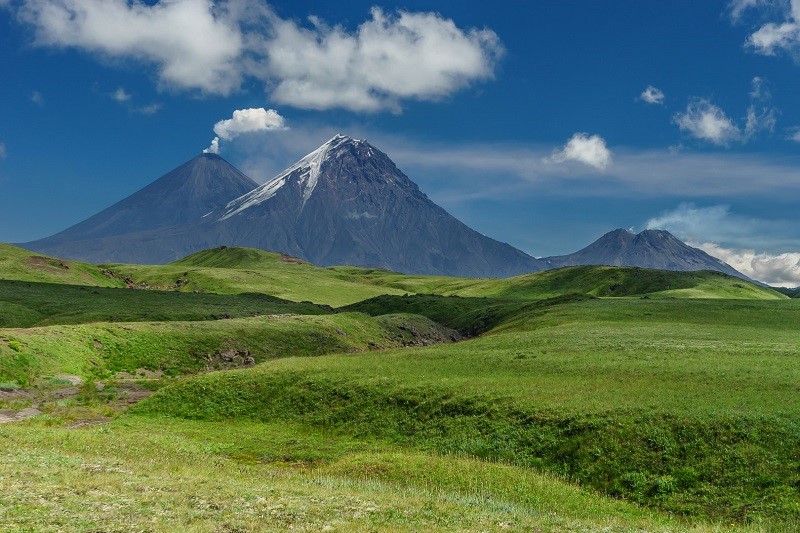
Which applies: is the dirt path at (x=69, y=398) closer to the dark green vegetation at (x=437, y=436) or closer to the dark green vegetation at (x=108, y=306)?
the dark green vegetation at (x=437, y=436)

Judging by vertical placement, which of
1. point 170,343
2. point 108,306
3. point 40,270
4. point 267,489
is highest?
point 40,270

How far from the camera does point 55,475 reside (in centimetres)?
2264

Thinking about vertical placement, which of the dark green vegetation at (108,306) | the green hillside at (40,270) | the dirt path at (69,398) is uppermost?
the green hillside at (40,270)

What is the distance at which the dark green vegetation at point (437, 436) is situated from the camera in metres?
21.0

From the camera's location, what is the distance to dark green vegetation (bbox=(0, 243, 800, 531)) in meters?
21.0

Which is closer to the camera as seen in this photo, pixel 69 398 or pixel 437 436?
pixel 437 436

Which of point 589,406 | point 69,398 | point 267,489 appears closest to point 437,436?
point 589,406

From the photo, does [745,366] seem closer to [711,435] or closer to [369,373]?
[711,435]

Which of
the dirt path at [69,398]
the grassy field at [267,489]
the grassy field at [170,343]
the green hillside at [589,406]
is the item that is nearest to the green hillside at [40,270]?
the grassy field at [170,343]

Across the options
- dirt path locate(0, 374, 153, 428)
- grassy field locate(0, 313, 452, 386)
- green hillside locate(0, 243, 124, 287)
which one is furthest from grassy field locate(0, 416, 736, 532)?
green hillside locate(0, 243, 124, 287)

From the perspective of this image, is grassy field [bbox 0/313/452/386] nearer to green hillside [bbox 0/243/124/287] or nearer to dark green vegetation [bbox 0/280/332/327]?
dark green vegetation [bbox 0/280/332/327]

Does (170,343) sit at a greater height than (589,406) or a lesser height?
greater

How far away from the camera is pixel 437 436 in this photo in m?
37.1

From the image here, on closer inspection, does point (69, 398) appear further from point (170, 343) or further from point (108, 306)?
point (108, 306)
